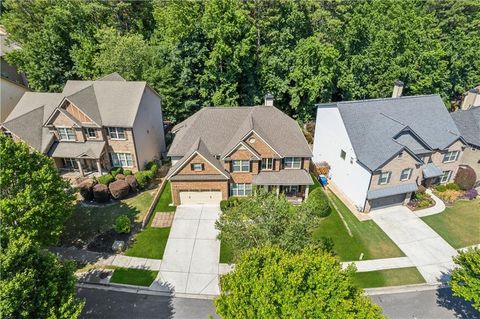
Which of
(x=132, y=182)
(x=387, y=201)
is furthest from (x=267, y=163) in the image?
(x=132, y=182)

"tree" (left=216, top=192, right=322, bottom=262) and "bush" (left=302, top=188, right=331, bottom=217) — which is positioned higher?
"tree" (left=216, top=192, right=322, bottom=262)

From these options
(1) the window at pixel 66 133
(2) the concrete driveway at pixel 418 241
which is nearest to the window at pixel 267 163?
(2) the concrete driveway at pixel 418 241

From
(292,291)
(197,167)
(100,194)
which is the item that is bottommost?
(100,194)

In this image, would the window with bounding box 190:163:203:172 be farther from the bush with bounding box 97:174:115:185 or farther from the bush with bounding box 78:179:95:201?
the bush with bounding box 78:179:95:201

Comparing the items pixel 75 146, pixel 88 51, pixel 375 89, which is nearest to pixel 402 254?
pixel 375 89

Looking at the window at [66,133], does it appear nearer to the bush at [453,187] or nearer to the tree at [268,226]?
→ the tree at [268,226]

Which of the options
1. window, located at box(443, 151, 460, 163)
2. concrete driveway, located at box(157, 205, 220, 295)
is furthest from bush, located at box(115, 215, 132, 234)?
window, located at box(443, 151, 460, 163)

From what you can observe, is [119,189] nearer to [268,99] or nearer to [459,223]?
[268,99]
